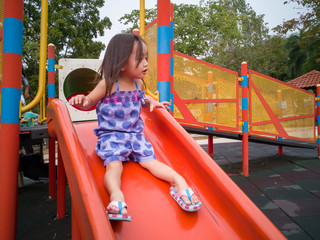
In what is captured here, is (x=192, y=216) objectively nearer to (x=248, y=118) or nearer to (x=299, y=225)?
(x=299, y=225)

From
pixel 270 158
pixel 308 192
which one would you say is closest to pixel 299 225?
pixel 308 192

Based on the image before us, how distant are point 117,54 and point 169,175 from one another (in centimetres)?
80

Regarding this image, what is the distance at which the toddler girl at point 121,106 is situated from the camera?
1.37 metres

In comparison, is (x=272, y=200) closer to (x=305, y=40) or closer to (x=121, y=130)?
(x=121, y=130)

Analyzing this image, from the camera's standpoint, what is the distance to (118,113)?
1.50 metres

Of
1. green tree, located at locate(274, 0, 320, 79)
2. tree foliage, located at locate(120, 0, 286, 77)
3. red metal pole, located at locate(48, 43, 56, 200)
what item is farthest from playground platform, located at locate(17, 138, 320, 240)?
tree foliage, located at locate(120, 0, 286, 77)

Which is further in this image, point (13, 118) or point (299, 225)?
point (299, 225)

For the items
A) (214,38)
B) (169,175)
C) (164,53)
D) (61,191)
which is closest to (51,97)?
(61,191)

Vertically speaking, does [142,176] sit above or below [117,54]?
below

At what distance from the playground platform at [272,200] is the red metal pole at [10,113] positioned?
607mm

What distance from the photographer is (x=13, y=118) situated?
67.6 inches

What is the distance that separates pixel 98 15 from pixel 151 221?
14037 millimetres

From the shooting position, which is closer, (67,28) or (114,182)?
(114,182)

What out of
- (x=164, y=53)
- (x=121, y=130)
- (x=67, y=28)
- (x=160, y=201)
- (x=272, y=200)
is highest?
(x=67, y=28)
